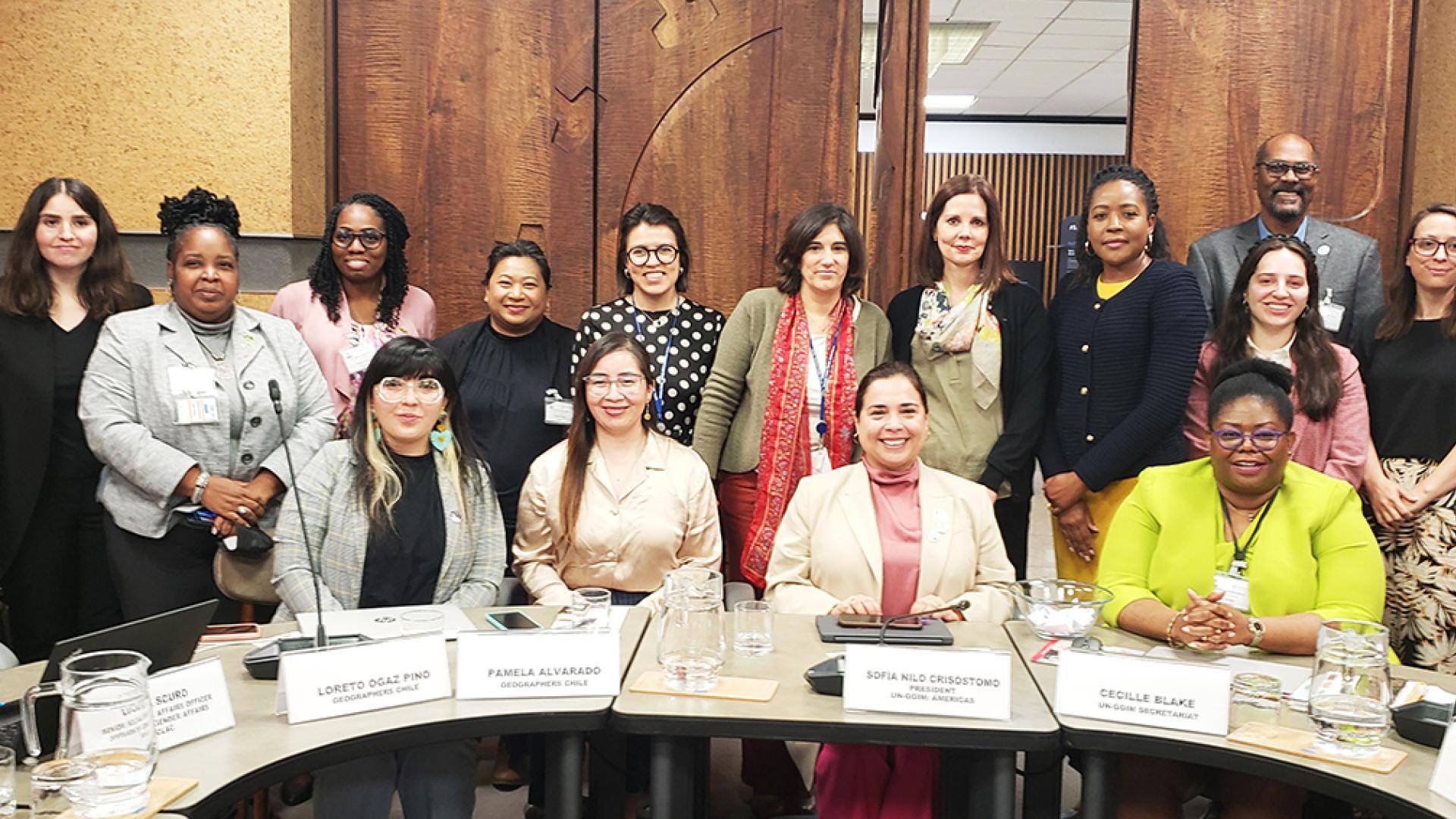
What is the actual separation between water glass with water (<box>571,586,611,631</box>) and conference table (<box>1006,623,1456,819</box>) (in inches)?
31.3

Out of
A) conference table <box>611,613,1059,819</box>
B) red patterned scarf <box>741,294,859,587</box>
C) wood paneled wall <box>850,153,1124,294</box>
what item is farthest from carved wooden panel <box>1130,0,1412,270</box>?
wood paneled wall <box>850,153,1124,294</box>

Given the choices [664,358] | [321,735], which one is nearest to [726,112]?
[664,358]

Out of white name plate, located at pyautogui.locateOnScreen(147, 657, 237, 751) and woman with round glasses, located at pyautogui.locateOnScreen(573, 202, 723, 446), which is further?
woman with round glasses, located at pyautogui.locateOnScreen(573, 202, 723, 446)

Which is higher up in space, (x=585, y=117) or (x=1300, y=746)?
(x=585, y=117)

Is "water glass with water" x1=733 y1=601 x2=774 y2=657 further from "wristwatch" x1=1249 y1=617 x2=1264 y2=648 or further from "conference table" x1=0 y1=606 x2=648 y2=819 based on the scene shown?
"wristwatch" x1=1249 y1=617 x2=1264 y2=648

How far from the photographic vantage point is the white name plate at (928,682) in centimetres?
180

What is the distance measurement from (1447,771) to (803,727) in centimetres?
90

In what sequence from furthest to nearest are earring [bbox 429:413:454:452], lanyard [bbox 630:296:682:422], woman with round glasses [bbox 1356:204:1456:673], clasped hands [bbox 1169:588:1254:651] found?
1. lanyard [bbox 630:296:682:422]
2. woman with round glasses [bbox 1356:204:1456:673]
3. earring [bbox 429:413:454:452]
4. clasped hands [bbox 1169:588:1254:651]

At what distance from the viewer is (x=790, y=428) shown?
3.10m

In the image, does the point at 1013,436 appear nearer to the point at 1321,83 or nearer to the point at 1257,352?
the point at 1257,352

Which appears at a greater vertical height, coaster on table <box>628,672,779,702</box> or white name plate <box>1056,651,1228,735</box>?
white name plate <box>1056,651,1228,735</box>

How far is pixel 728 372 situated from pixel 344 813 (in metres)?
1.57

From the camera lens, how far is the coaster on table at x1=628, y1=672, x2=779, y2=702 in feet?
6.12

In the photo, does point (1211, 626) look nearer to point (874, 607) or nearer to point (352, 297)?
point (874, 607)
